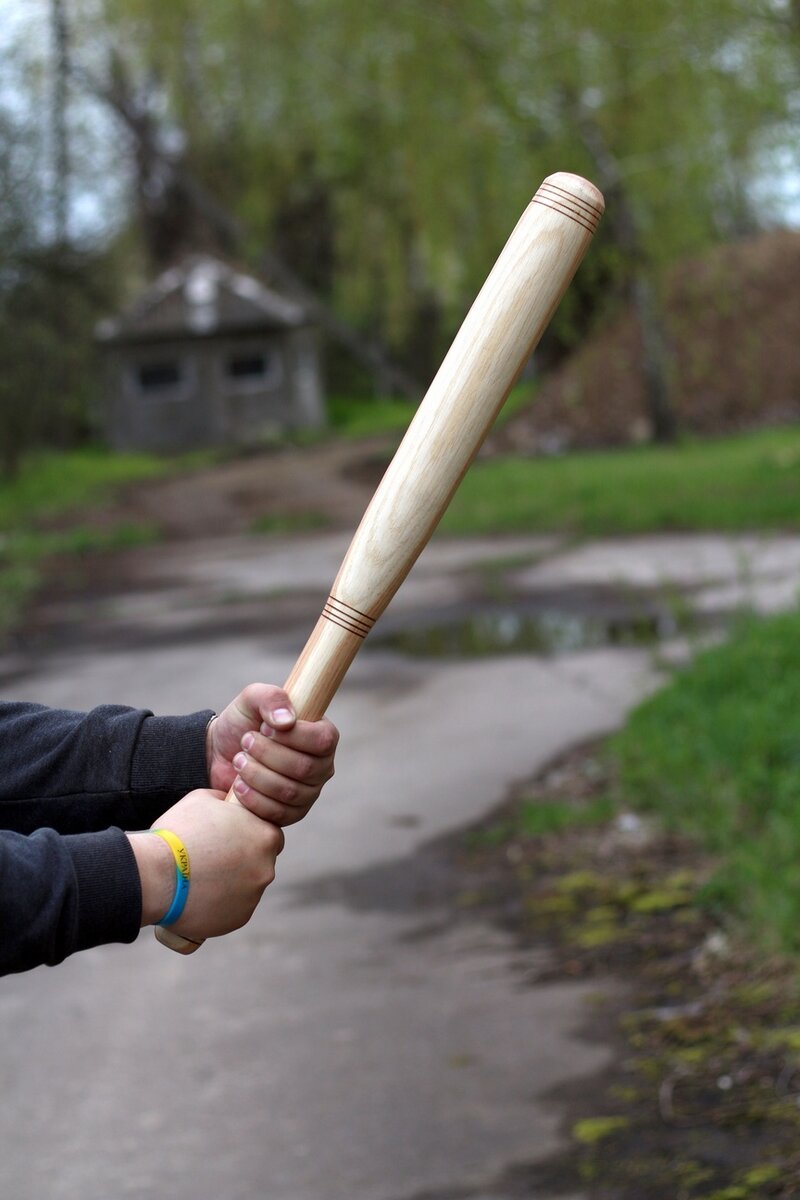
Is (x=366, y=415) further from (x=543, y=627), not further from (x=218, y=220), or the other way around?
(x=543, y=627)

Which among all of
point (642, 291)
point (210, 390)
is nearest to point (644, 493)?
point (642, 291)

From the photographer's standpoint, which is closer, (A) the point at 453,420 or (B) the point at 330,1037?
(A) the point at 453,420

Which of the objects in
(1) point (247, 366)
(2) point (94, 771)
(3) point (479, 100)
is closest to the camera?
(2) point (94, 771)

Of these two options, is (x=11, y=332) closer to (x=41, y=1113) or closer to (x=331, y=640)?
(x=41, y=1113)

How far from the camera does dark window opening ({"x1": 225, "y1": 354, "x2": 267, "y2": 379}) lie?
36.9 m

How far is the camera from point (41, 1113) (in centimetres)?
382

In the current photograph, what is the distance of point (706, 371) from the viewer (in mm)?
23719

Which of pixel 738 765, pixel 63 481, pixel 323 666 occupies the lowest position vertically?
pixel 63 481

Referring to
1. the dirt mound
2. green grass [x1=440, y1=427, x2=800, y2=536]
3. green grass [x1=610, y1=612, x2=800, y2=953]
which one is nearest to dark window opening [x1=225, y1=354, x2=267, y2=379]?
the dirt mound

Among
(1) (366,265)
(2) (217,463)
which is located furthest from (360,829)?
(2) (217,463)

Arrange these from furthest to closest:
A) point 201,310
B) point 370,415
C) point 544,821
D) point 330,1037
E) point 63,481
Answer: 1. point 370,415
2. point 201,310
3. point 63,481
4. point 544,821
5. point 330,1037

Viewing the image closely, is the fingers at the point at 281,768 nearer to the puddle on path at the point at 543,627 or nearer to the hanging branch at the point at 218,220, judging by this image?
the puddle on path at the point at 543,627

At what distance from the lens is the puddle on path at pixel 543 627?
29.2 ft

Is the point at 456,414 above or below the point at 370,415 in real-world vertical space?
above
